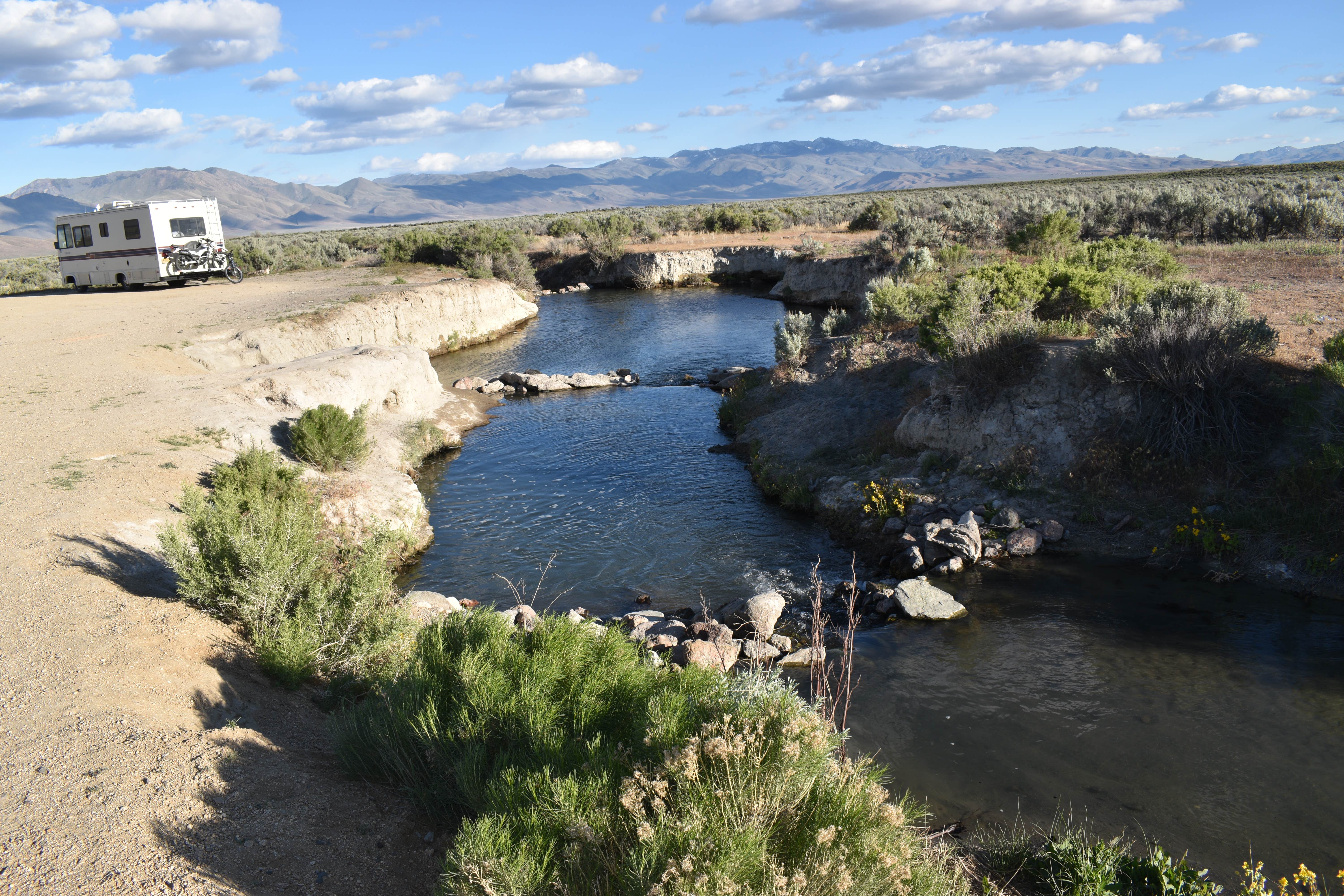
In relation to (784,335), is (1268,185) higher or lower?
higher

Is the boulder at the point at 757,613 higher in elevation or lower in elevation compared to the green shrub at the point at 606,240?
lower

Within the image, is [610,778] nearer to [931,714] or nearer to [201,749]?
[201,749]

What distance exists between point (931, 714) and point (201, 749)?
638 centimetres

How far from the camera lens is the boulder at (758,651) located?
8.91 m

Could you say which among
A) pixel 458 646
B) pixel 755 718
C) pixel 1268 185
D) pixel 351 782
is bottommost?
pixel 351 782

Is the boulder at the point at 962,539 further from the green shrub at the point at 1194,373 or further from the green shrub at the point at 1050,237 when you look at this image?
the green shrub at the point at 1050,237

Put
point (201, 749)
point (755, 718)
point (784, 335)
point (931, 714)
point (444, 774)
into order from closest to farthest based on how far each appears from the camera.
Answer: point (755, 718) < point (444, 774) < point (201, 749) < point (931, 714) < point (784, 335)

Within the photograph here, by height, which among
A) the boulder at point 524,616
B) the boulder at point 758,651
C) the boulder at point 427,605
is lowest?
the boulder at point 758,651

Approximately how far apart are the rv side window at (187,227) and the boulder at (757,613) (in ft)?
97.9

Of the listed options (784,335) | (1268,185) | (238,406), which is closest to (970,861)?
(238,406)

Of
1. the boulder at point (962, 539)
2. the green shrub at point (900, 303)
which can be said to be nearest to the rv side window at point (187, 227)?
the green shrub at point (900, 303)

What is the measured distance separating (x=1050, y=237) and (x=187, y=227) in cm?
3149

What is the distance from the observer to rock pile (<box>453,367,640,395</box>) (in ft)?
79.2

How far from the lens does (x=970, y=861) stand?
A: 17.7ft
